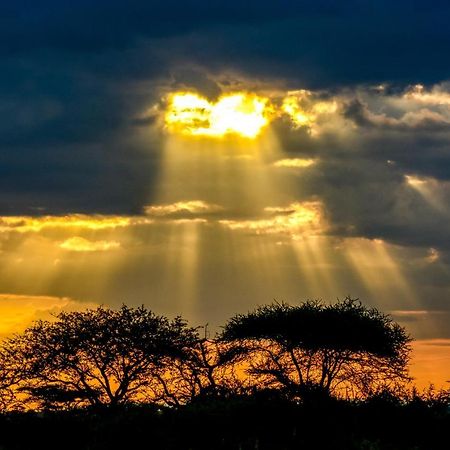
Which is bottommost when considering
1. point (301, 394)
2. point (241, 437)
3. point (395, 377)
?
point (241, 437)

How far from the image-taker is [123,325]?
2625 inches

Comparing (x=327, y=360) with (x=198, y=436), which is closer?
(x=198, y=436)

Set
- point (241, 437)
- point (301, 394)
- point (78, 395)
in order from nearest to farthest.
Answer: point (241, 437), point (301, 394), point (78, 395)

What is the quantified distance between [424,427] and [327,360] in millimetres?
27503

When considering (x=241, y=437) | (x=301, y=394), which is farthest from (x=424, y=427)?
(x=301, y=394)

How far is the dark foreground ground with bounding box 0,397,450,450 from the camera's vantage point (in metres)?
34.2

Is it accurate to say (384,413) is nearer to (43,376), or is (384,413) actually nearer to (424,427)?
(424,427)

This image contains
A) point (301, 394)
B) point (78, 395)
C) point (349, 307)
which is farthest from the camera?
point (349, 307)

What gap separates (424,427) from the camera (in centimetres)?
3816

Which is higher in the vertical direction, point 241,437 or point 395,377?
point 395,377

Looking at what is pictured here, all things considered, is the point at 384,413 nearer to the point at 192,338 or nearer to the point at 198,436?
the point at 198,436

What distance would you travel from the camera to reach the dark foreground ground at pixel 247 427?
112ft

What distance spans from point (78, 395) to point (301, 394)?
17.4 m

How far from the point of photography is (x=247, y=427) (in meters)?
36.2
